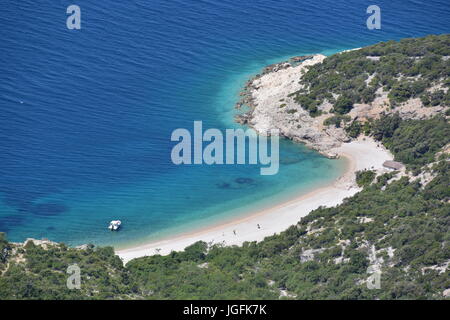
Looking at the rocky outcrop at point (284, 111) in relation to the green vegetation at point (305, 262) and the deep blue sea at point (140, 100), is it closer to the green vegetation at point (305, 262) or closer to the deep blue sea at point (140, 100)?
the deep blue sea at point (140, 100)

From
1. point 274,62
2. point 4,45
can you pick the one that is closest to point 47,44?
point 4,45

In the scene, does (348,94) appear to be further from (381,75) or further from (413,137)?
(413,137)

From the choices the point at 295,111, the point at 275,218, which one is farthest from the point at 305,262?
the point at 295,111

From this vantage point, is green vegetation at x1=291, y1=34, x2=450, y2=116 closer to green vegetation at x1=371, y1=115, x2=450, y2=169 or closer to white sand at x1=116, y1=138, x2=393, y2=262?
green vegetation at x1=371, y1=115, x2=450, y2=169

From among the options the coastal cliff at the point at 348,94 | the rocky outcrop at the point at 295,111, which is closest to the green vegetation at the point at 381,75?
the coastal cliff at the point at 348,94
